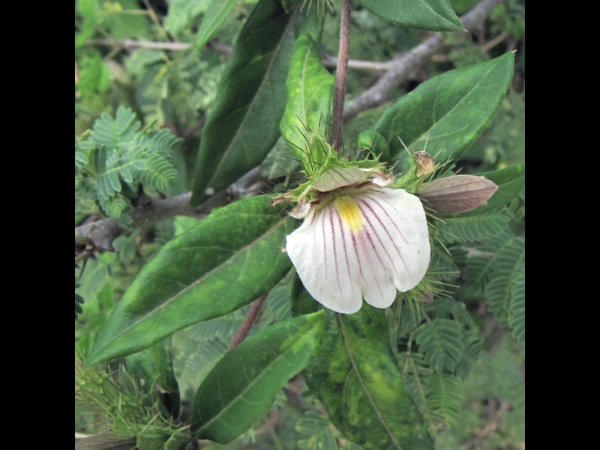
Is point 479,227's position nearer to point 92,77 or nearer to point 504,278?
point 504,278

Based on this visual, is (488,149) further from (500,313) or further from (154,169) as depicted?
(154,169)

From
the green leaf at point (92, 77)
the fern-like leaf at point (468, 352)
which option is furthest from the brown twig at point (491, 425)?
the green leaf at point (92, 77)

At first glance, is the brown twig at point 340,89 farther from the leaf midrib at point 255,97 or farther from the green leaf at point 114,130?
the green leaf at point 114,130

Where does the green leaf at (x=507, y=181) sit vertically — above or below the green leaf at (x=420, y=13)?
below

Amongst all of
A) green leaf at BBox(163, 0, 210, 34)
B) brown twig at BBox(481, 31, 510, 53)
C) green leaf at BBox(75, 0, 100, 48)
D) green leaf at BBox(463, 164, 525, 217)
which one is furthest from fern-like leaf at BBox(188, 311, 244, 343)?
brown twig at BBox(481, 31, 510, 53)

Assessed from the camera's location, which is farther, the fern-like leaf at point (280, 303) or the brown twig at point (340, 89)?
the fern-like leaf at point (280, 303)

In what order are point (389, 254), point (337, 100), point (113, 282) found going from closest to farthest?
point (389, 254) → point (337, 100) → point (113, 282)

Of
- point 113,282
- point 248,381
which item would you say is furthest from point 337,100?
point 113,282

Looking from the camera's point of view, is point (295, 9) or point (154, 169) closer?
point (295, 9)
